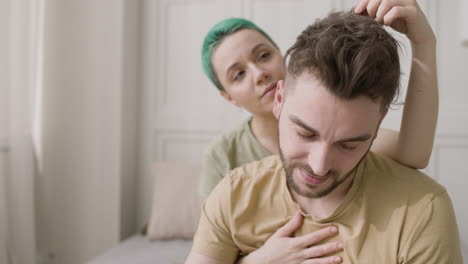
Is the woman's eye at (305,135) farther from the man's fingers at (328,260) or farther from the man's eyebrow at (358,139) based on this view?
the man's fingers at (328,260)

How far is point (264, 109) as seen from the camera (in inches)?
60.8

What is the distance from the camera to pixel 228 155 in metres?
1.71

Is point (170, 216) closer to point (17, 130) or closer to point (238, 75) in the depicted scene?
point (17, 130)

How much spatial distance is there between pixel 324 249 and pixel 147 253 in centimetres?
145

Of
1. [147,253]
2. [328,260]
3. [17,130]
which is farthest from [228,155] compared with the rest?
[17,130]

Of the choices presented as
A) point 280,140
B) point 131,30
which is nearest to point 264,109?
point 280,140

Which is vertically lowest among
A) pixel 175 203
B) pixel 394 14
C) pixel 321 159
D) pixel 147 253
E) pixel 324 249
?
pixel 147 253

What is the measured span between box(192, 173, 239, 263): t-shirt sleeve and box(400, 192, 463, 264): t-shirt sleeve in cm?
42

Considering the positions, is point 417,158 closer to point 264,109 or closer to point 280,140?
point 280,140

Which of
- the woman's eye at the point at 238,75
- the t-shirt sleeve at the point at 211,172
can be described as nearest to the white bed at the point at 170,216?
the t-shirt sleeve at the point at 211,172

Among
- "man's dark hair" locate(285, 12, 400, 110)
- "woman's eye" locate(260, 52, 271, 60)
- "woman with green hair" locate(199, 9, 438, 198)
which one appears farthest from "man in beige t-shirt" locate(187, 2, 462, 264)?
"woman's eye" locate(260, 52, 271, 60)

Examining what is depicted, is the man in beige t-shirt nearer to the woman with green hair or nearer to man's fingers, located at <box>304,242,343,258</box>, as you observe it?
man's fingers, located at <box>304,242,343,258</box>

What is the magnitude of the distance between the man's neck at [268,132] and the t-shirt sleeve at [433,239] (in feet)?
2.45

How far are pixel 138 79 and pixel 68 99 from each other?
521 millimetres
